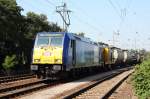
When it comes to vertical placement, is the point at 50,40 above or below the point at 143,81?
above

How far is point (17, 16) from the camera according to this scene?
53094 mm

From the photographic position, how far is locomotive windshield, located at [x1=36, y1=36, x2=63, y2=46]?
26078 mm

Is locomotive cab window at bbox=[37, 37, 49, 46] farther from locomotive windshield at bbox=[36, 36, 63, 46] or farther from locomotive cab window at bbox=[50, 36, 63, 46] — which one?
locomotive cab window at bbox=[50, 36, 63, 46]

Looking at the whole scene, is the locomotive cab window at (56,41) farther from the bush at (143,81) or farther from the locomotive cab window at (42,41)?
the bush at (143,81)

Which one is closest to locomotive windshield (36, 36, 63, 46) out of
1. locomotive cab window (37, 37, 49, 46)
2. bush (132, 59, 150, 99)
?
locomotive cab window (37, 37, 49, 46)

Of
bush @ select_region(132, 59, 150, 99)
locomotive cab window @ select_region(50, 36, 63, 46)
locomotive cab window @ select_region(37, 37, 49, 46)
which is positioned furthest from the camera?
locomotive cab window @ select_region(37, 37, 49, 46)

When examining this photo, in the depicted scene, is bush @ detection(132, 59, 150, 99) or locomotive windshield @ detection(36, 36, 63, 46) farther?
locomotive windshield @ detection(36, 36, 63, 46)

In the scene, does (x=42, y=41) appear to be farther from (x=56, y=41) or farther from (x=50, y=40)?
(x=56, y=41)

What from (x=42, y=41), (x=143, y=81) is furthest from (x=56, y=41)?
(x=143, y=81)

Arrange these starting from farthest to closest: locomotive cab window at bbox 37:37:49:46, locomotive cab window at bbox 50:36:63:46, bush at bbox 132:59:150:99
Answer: locomotive cab window at bbox 37:37:49:46
locomotive cab window at bbox 50:36:63:46
bush at bbox 132:59:150:99

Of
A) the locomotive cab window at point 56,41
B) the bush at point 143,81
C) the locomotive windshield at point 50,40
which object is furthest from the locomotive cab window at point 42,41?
the bush at point 143,81

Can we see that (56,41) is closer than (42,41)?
Yes

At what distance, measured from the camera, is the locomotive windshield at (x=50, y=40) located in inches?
1027

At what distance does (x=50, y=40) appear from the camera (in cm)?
2642
